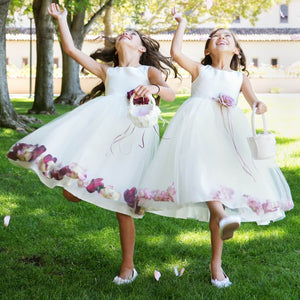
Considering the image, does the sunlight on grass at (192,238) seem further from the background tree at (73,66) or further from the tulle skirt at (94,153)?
the background tree at (73,66)

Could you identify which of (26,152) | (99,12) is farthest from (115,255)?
(99,12)

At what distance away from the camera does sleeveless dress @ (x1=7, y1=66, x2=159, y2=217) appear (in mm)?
3436

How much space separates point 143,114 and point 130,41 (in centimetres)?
74

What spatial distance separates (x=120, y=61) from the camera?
3.89 metres

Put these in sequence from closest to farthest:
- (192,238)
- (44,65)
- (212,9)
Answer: (192,238), (44,65), (212,9)

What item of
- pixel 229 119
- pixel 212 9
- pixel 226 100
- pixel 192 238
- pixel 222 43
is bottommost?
pixel 192 238

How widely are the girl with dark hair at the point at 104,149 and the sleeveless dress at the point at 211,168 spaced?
0.14 m

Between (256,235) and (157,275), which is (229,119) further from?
(256,235)

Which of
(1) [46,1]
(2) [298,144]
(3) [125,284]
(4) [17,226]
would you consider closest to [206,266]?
(3) [125,284]

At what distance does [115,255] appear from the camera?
414 cm

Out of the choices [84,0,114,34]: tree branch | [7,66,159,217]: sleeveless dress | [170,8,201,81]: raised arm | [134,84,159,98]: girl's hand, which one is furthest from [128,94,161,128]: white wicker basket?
[84,0,114,34]: tree branch

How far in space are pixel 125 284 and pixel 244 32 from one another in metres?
35.4

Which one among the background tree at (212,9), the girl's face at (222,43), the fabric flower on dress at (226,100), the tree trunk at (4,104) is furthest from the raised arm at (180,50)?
the background tree at (212,9)

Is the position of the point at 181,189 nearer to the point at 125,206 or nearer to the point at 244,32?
the point at 125,206
